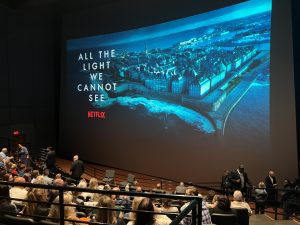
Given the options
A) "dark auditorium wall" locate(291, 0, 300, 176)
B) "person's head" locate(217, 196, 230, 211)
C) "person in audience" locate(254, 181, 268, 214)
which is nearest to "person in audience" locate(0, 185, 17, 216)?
"person's head" locate(217, 196, 230, 211)

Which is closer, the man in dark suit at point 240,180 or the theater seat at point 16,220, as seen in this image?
the theater seat at point 16,220

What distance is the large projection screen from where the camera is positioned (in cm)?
1062

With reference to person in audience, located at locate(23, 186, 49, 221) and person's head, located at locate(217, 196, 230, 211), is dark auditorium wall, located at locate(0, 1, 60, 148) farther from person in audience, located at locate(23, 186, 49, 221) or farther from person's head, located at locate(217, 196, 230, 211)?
person's head, located at locate(217, 196, 230, 211)

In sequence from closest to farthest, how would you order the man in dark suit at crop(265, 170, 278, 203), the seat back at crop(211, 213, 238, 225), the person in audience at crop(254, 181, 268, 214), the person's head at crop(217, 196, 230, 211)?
the seat back at crop(211, 213, 238, 225) < the person's head at crop(217, 196, 230, 211) < the person in audience at crop(254, 181, 268, 214) < the man in dark suit at crop(265, 170, 278, 203)

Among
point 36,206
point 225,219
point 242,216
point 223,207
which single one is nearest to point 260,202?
point 242,216

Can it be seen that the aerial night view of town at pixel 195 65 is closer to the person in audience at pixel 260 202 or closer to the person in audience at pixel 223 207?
the person in audience at pixel 260 202

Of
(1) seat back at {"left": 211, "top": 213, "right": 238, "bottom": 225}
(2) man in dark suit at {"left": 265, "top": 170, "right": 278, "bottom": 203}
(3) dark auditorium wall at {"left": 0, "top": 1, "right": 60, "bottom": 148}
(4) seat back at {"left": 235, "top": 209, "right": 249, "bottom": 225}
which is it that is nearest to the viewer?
(1) seat back at {"left": 211, "top": 213, "right": 238, "bottom": 225}

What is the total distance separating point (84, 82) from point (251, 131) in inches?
298

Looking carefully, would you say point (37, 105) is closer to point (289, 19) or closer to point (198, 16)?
point (198, 16)

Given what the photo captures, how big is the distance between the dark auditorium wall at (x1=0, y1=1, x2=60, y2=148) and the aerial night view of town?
11.0 ft

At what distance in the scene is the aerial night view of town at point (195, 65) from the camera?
10.9 meters

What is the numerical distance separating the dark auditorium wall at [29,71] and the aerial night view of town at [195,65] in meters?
3.35

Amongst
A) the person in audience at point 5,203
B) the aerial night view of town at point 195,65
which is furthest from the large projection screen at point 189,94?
the person in audience at point 5,203

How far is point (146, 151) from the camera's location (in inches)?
554
